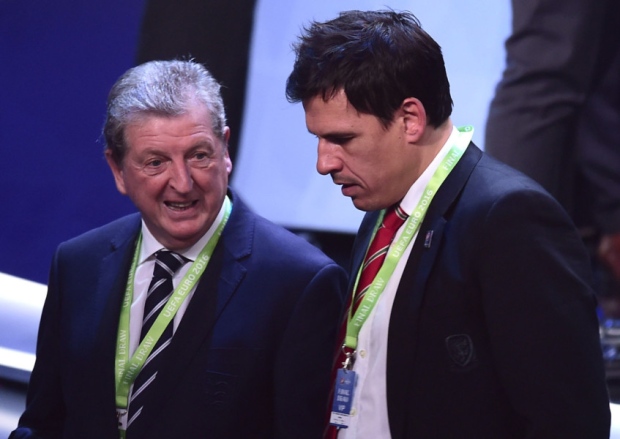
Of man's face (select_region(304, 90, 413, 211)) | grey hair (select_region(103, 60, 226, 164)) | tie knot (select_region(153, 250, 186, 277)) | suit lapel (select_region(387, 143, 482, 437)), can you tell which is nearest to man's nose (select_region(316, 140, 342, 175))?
man's face (select_region(304, 90, 413, 211))

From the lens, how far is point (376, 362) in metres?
1.95

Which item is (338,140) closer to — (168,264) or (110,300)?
(168,264)

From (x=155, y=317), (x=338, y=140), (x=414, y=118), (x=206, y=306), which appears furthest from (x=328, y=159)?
(x=155, y=317)

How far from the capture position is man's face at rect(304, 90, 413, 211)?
6.35ft

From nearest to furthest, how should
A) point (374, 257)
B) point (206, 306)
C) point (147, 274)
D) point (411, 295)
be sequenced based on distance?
point (411, 295) → point (374, 257) → point (206, 306) → point (147, 274)

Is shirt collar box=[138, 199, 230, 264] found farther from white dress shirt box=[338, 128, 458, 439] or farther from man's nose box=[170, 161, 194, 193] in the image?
white dress shirt box=[338, 128, 458, 439]

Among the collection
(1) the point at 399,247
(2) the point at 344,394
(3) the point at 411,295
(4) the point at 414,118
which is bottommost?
(2) the point at 344,394

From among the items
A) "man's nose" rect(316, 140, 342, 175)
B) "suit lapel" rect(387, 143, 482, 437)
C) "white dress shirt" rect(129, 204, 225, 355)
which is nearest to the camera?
"suit lapel" rect(387, 143, 482, 437)

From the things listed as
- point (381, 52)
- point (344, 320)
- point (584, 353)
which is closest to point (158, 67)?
point (381, 52)

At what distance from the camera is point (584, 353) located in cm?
176

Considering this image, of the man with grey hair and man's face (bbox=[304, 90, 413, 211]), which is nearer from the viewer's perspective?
man's face (bbox=[304, 90, 413, 211])

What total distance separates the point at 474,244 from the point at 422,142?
0.26m

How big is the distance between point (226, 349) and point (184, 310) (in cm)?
15

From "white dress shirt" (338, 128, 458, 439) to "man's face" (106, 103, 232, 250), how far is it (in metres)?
0.46
